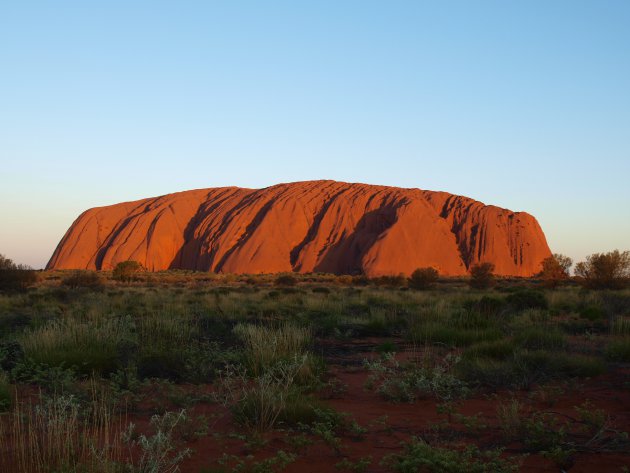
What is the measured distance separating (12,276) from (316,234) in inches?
1532

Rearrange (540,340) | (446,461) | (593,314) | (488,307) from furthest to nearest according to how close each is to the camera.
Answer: (488,307) < (593,314) < (540,340) < (446,461)

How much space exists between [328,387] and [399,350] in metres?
3.08

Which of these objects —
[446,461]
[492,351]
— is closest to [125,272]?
[492,351]

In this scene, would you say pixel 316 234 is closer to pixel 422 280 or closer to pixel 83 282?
pixel 422 280

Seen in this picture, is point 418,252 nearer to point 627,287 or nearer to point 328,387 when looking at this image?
point 627,287

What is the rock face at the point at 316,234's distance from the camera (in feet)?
187

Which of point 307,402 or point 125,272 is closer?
point 307,402

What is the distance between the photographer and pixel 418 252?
55.8 metres

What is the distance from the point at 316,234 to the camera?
6038cm

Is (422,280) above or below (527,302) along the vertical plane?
below

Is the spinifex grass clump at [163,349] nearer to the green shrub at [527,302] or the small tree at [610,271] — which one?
the green shrub at [527,302]

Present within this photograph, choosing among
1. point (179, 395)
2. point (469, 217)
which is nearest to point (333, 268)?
point (469, 217)

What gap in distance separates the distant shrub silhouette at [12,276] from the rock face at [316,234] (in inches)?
1283

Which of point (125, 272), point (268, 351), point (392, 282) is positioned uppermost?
point (125, 272)
